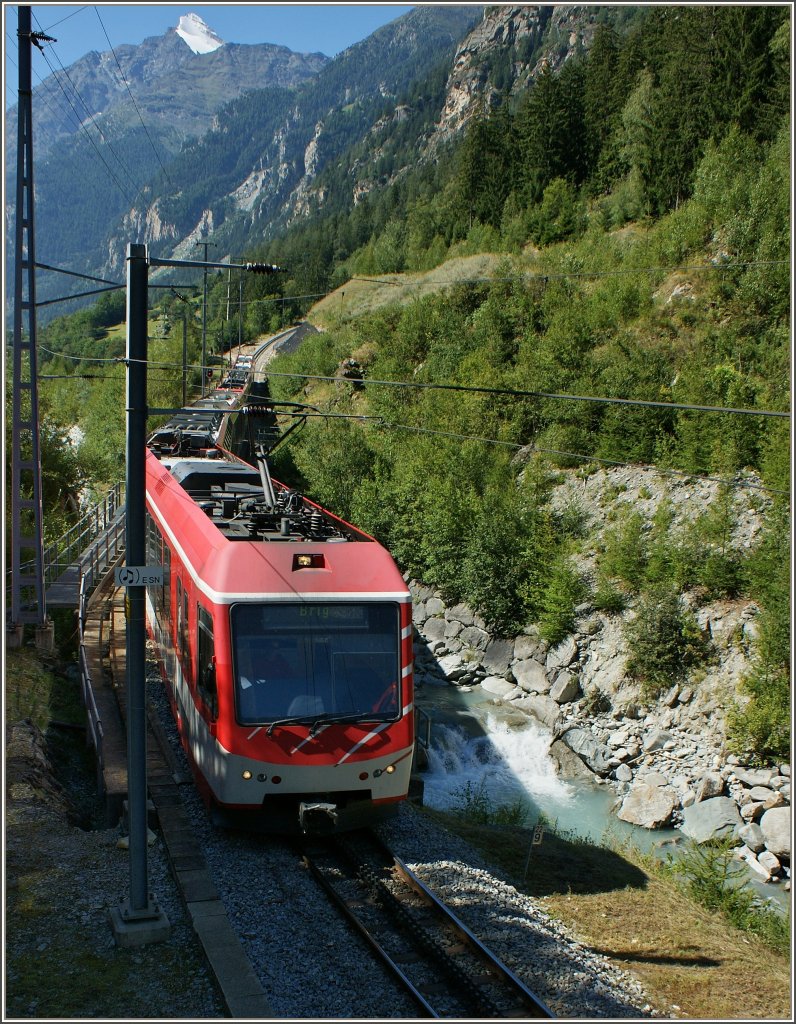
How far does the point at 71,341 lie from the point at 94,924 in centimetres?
10802

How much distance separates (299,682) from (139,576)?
2425mm

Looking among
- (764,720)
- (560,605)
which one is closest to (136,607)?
(764,720)

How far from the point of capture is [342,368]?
51.0m

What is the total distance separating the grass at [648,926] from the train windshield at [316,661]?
9.68ft

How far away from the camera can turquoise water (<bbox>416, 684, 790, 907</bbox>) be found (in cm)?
1697

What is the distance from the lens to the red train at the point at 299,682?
9.63 m

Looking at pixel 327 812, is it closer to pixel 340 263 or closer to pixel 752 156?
→ pixel 752 156

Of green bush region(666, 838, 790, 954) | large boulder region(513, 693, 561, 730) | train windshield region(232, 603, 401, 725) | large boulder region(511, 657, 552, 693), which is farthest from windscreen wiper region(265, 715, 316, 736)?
large boulder region(511, 657, 552, 693)

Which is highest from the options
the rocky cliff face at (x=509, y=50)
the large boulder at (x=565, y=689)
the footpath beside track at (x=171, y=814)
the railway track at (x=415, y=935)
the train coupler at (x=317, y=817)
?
the rocky cliff face at (x=509, y=50)

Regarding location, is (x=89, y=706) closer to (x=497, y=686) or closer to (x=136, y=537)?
(x=136, y=537)

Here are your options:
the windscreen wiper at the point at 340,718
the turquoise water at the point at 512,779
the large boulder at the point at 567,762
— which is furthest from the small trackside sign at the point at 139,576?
the large boulder at the point at 567,762

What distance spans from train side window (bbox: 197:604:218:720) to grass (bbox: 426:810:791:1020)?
4.14 metres

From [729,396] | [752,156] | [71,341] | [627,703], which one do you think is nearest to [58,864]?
[627,703]

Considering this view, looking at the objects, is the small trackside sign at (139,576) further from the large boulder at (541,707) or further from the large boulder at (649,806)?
the large boulder at (541,707)
